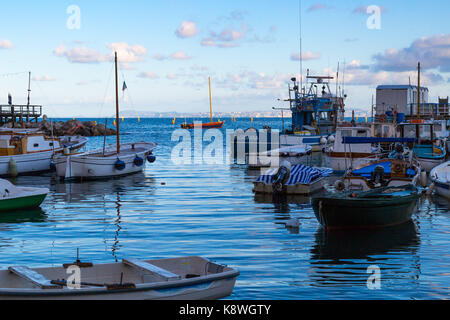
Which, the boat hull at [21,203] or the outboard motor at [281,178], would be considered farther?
the outboard motor at [281,178]

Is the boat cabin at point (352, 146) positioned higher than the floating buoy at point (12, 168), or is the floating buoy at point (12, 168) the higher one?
the boat cabin at point (352, 146)

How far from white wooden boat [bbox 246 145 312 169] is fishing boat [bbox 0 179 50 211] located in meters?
21.6

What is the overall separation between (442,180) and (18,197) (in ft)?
63.0

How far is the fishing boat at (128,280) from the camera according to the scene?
962 centimetres

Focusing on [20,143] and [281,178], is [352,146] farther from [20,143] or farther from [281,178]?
[20,143]

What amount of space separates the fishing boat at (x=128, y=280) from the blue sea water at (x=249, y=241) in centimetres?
142

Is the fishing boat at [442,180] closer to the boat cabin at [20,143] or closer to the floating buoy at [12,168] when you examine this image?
the floating buoy at [12,168]

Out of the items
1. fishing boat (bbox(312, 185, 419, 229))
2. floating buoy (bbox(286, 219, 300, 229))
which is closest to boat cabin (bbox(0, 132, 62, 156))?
floating buoy (bbox(286, 219, 300, 229))

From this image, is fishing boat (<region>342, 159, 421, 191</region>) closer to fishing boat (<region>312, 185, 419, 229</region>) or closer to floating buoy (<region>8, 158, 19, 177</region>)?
fishing boat (<region>312, 185, 419, 229</region>)

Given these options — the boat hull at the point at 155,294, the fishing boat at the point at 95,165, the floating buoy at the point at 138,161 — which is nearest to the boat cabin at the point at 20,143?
the fishing boat at the point at 95,165

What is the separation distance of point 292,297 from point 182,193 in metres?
18.2

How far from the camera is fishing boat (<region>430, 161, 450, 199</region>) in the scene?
2614cm

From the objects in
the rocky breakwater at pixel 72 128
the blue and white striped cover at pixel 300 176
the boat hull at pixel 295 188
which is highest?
the rocky breakwater at pixel 72 128
